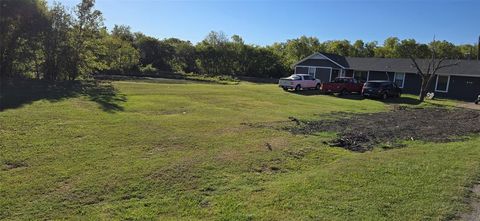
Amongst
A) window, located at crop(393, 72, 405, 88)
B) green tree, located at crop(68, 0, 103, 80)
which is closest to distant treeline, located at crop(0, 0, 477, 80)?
green tree, located at crop(68, 0, 103, 80)

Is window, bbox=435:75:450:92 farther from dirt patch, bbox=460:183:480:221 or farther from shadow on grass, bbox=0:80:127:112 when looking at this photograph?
dirt patch, bbox=460:183:480:221

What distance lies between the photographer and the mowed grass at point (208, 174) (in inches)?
220

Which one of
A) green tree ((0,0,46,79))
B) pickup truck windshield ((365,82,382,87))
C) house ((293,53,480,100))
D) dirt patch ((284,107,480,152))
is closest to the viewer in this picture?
dirt patch ((284,107,480,152))

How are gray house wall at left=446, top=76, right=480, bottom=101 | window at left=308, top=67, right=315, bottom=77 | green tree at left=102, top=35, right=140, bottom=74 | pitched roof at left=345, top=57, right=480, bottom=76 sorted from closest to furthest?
gray house wall at left=446, top=76, right=480, bottom=101, pitched roof at left=345, top=57, right=480, bottom=76, window at left=308, top=67, right=315, bottom=77, green tree at left=102, top=35, right=140, bottom=74

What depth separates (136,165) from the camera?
7.41 metres

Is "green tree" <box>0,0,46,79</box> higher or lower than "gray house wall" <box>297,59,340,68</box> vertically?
higher

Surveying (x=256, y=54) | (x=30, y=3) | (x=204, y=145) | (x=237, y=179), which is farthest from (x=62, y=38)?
(x=256, y=54)

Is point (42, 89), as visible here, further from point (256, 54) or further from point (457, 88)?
point (256, 54)

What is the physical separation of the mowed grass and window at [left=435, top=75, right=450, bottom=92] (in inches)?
1046

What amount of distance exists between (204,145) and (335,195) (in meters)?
3.96

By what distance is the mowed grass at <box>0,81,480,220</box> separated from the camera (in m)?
5.59

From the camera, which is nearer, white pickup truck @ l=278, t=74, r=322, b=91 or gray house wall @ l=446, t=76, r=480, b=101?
white pickup truck @ l=278, t=74, r=322, b=91

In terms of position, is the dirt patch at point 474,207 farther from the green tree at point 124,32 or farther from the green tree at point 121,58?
the green tree at point 124,32

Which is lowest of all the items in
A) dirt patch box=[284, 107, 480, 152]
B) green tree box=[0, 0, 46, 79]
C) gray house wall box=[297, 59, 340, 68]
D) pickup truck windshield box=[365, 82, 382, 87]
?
dirt patch box=[284, 107, 480, 152]
